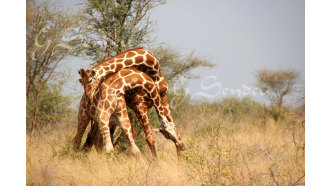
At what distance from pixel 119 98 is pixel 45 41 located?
218cm

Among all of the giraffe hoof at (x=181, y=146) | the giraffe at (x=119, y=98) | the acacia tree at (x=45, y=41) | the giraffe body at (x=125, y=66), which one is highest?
the acacia tree at (x=45, y=41)

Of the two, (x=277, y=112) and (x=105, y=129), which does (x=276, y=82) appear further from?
(x=105, y=129)

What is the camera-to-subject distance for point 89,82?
4730mm

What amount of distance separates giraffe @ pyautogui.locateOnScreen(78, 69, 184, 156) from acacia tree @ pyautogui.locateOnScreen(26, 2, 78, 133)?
169cm

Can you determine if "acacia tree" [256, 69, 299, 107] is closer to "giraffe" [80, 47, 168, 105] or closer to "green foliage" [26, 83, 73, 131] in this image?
"giraffe" [80, 47, 168, 105]

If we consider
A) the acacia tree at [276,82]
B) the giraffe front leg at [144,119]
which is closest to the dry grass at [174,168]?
the giraffe front leg at [144,119]

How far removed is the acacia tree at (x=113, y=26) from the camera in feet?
20.1

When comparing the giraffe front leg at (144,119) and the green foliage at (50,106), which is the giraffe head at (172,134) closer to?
the giraffe front leg at (144,119)
